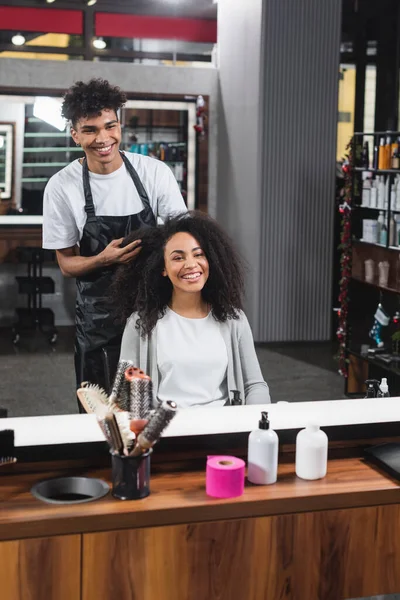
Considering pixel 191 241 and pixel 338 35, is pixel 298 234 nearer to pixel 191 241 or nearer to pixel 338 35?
pixel 338 35

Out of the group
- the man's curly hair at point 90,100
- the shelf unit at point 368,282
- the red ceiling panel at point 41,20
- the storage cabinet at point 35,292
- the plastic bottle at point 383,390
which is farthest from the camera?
the red ceiling panel at point 41,20

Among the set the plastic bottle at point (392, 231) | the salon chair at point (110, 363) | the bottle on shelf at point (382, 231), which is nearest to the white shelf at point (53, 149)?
the bottle on shelf at point (382, 231)

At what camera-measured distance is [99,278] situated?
319 cm

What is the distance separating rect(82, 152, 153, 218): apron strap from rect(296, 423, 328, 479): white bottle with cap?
5.05ft

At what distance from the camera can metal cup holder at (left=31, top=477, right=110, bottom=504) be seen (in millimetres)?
1823

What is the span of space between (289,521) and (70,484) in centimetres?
47

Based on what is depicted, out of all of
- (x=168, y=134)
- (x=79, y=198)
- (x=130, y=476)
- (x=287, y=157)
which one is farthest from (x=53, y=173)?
(x=130, y=476)

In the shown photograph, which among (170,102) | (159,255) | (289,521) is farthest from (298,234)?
(289,521)

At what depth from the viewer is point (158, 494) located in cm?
181

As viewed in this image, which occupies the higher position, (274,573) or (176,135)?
(176,135)

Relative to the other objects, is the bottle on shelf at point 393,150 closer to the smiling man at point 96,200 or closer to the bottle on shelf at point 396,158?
the bottle on shelf at point 396,158

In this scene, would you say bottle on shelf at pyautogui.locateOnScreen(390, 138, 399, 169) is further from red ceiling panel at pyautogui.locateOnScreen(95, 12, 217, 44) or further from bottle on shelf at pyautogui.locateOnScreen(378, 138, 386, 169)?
red ceiling panel at pyautogui.locateOnScreen(95, 12, 217, 44)

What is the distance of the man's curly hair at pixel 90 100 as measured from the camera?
316 centimetres

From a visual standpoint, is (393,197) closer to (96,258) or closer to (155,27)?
(96,258)
